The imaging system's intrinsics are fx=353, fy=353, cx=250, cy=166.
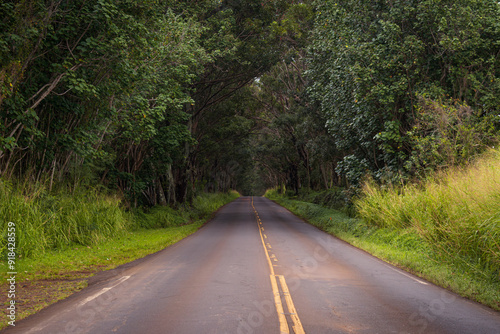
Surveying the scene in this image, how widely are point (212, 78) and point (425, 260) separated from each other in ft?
67.4

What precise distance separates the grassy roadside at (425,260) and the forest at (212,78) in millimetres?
2505

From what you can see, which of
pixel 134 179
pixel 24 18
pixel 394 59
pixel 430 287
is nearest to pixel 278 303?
pixel 430 287

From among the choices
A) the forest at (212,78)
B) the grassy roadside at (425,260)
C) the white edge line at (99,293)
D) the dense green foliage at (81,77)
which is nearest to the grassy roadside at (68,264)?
the white edge line at (99,293)

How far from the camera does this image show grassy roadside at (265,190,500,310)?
7.30 meters

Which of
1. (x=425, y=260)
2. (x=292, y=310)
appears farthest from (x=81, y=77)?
(x=425, y=260)

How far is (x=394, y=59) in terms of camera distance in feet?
50.0

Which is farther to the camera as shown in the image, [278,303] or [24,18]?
Answer: [24,18]

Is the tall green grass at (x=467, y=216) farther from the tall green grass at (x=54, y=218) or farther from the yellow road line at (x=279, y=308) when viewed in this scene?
the tall green grass at (x=54, y=218)

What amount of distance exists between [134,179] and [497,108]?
60.0 ft

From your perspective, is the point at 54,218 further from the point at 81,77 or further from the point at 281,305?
the point at 281,305

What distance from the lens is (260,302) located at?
21.3 ft

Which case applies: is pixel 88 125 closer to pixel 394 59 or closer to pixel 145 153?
pixel 145 153

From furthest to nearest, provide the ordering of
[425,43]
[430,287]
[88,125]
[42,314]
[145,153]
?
[145,153], [425,43], [88,125], [430,287], [42,314]

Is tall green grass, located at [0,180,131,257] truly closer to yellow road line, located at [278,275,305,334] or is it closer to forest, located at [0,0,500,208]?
forest, located at [0,0,500,208]
